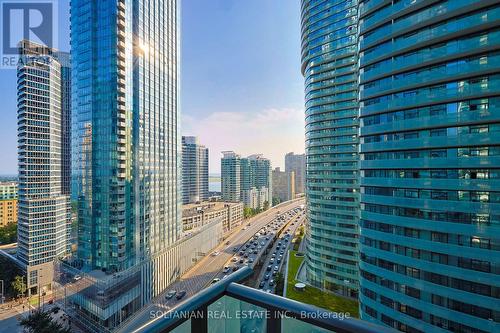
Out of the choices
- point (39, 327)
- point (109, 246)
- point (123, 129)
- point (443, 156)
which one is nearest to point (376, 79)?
point (443, 156)

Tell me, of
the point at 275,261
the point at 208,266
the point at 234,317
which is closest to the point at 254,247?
the point at 275,261

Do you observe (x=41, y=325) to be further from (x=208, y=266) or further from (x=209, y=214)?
(x=209, y=214)

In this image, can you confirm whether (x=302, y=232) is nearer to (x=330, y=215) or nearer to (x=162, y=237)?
(x=330, y=215)

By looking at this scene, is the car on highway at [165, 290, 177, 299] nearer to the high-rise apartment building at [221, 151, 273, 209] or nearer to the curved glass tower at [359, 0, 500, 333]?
the curved glass tower at [359, 0, 500, 333]

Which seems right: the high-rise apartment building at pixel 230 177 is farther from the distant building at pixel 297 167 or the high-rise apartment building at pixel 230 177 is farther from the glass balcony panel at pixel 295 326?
the glass balcony panel at pixel 295 326

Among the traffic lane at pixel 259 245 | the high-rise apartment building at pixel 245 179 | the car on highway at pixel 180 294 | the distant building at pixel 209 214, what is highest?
the high-rise apartment building at pixel 245 179

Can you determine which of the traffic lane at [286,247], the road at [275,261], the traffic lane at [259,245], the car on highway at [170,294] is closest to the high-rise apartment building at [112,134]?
the car on highway at [170,294]

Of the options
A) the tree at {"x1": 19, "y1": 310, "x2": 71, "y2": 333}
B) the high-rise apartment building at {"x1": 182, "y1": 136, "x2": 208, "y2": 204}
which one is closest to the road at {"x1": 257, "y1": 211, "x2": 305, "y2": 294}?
the tree at {"x1": 19, "y1": 310, "x2": 71, "y2": 333}
